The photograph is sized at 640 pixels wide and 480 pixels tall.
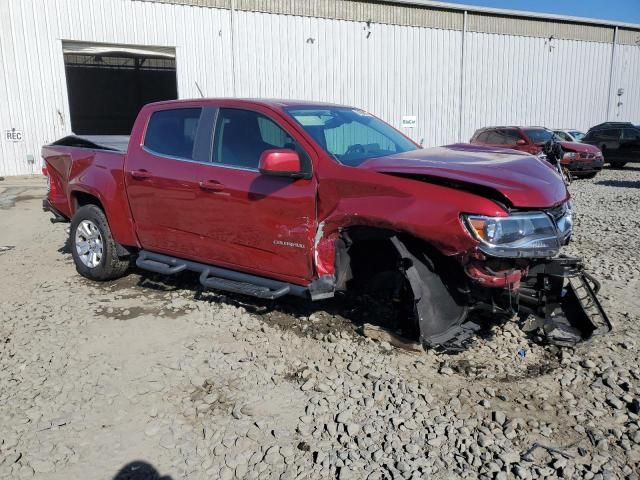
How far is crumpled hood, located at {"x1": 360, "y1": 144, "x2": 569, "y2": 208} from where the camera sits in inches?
134

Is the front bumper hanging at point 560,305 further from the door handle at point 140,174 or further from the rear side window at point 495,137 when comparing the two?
the rear side window at point 495,137

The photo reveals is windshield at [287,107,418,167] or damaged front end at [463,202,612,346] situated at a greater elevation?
windshield at [287,107,418,167]

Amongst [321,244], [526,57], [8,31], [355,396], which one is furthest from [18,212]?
[526,57]

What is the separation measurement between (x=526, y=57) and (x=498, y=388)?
25430 millimetres

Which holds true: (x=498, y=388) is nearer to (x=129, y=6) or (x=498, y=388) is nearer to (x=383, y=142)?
(x=383, y=142)

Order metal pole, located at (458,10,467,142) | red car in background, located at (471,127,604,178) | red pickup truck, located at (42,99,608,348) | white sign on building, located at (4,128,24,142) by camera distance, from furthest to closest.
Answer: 1. metal pole, located at (458,10,467,142)
2. white sign on building, located at (4,128,24,142)
3. red car in background, located at (471,127,604,178)
4. red pickup truck, located at (42,99,608,348)

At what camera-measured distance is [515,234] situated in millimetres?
3371

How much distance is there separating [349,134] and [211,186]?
1243 millimetres

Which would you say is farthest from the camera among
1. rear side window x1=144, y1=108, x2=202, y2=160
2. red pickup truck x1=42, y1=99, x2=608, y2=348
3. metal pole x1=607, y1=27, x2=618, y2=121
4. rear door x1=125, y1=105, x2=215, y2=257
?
metal pole x1=607, y1=27, x2=618, y2=121

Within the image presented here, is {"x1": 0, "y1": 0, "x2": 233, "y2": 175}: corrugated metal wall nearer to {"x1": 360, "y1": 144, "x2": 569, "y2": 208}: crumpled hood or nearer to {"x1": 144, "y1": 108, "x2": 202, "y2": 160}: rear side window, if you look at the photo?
{"x1": 144, "y1": 108, "x2": 202, "y2": 160}: rear side window

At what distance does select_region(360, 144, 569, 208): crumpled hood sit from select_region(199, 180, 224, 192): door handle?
130cm

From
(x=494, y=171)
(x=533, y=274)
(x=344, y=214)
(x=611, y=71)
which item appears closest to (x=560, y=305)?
(x=533, y=274)

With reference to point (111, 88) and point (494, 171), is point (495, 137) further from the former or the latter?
point (111, 88)

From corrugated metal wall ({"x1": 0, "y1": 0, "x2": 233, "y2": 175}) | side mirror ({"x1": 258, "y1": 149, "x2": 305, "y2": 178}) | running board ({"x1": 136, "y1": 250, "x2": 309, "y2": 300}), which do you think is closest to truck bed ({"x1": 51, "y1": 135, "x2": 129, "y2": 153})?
running board ({"x1": 136, "y1": 250, "x2": 309, "y2": 300})
